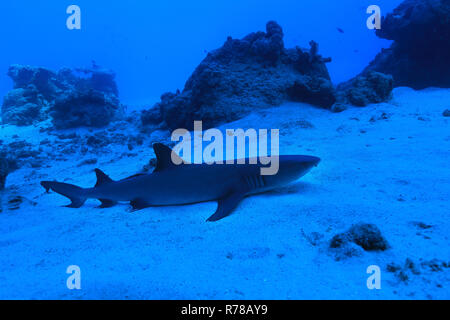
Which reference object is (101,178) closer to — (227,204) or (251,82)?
(227,204)

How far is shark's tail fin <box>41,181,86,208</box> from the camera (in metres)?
4.24

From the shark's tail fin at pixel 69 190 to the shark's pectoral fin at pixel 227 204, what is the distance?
251 centimetres

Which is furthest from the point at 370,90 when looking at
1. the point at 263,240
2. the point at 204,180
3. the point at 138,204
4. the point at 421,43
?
the point at 138,204

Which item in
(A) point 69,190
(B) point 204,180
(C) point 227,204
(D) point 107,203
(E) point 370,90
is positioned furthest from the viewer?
(E) point 370,90

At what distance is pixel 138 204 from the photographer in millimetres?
3834

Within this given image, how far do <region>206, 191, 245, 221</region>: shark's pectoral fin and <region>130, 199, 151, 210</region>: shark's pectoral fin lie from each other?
1.21 m

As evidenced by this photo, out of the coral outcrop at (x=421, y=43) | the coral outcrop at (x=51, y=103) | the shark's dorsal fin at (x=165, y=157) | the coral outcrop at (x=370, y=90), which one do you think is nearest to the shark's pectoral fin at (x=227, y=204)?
the shark's dorsal fin at (x=165, y=157)

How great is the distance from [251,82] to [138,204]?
25.3 feet

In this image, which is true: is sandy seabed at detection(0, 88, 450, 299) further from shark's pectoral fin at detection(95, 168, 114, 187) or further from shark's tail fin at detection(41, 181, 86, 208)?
shark's pectoral fin at detection(95, 168, 114, 187)

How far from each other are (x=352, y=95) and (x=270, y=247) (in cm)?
884

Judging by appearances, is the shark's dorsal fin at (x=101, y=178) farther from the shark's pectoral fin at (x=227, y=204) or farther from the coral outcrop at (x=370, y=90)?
the coral outcrop at (x=370, y=90)
